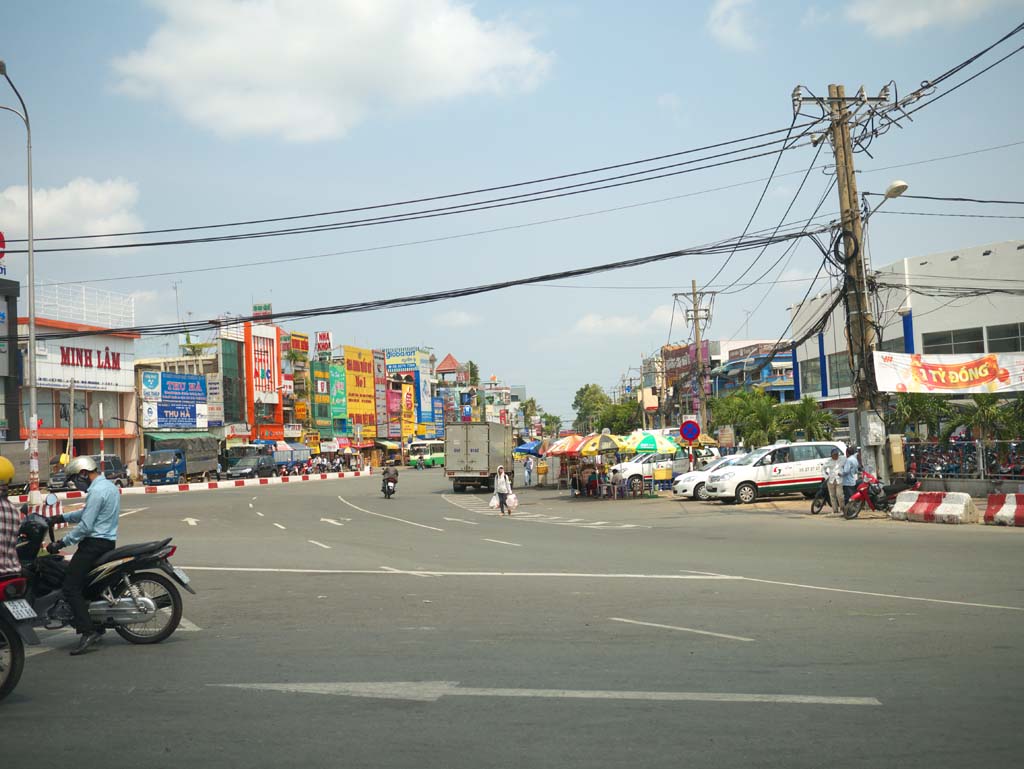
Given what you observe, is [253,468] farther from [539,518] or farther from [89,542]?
[89,542]

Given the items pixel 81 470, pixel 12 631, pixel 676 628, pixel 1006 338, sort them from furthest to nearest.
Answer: pixel 1006 338, pixel 81 470, pixel 676 628, pixel 12 631

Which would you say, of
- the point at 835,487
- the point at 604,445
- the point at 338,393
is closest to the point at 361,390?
the point at 338,393

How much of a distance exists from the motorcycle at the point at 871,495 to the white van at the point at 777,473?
6.30 meters

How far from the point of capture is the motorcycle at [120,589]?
8453 mm

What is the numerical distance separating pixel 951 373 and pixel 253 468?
5246cm

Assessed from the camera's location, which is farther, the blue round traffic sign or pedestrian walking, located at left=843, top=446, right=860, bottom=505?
the blue round traffic sign

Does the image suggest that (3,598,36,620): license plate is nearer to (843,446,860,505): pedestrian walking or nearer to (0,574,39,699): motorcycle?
(0,574,39,699): motorcycle

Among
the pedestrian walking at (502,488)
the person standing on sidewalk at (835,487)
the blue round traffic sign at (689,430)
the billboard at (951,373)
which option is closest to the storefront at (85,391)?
the pedestrian walking at (502,488)

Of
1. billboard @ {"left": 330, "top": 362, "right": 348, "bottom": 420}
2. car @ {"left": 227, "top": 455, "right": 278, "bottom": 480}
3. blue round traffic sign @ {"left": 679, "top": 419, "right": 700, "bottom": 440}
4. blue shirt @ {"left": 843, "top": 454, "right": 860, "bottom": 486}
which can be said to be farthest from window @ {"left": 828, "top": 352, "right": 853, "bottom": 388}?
billboard @ {"left": 330, "top": 362, "right": 348, "bottom": 420}

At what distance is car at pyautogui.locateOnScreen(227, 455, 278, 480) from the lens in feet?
216

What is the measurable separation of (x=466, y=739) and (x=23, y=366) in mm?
58478

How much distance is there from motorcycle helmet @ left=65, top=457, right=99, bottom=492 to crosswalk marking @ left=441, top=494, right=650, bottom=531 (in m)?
15.9

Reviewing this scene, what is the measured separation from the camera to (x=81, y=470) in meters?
9.07

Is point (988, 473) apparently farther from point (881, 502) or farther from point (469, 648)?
point (469, 648)
